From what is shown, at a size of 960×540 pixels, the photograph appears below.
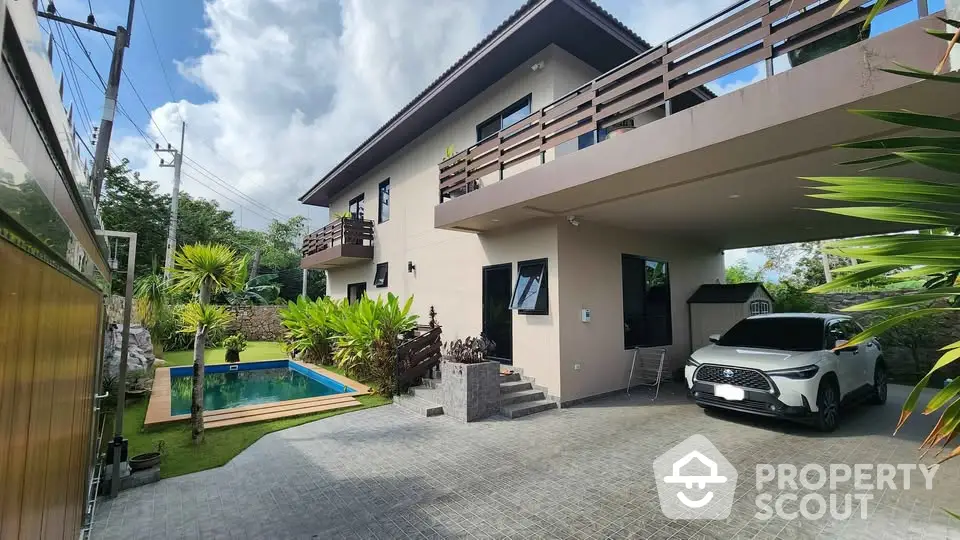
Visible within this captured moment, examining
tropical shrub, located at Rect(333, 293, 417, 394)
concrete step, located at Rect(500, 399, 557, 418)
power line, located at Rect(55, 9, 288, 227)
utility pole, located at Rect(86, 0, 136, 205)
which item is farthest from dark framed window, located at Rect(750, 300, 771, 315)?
utility pole, located at Rect(86, 0, 136, 205)

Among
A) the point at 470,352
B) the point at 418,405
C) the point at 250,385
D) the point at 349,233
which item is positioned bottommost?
the point at 250,385

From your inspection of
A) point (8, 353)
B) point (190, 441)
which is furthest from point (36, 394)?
point (190, 441)

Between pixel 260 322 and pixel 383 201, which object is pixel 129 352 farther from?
pixel 260 322

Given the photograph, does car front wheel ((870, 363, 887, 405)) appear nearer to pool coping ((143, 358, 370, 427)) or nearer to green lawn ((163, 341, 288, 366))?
pool coping ((143, 358, 370, 427))

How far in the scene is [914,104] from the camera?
13.1ft

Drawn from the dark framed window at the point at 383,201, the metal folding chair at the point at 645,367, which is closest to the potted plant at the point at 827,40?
the metal folding chair at the point at 645,367

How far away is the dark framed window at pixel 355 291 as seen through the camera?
53.3ft

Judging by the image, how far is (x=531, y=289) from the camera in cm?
859

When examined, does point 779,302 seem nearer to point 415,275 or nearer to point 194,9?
point 415,275

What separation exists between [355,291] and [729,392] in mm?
13780

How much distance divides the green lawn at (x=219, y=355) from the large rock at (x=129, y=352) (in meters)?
2.42

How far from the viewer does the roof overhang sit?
7773mm

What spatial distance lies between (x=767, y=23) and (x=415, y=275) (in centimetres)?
997

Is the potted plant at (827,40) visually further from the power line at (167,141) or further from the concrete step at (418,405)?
the concrete step at (418,405)
